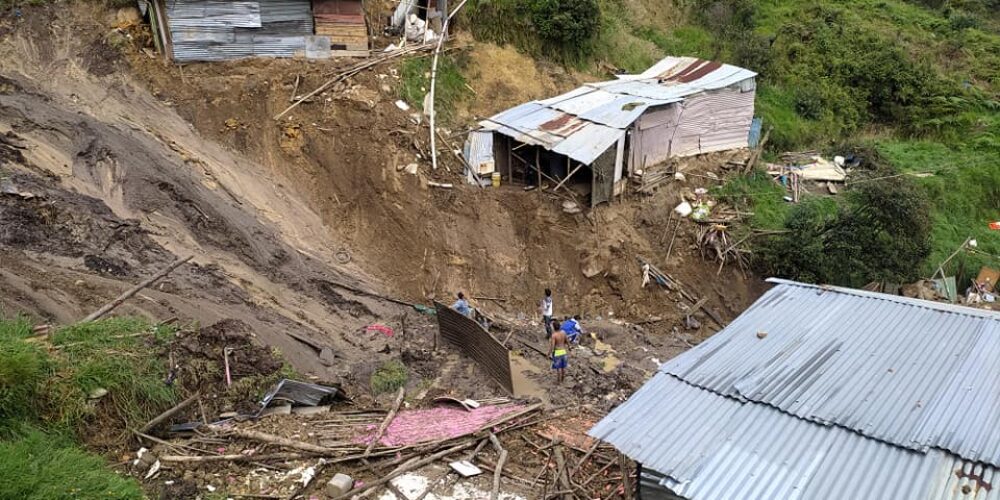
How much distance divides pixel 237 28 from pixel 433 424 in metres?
Result: 13.2

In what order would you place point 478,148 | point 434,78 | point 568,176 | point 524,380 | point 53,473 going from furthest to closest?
→ 1. point 434,78
2. point 478,148
3. point 568,176
4. point 524,380
5. point 53,473

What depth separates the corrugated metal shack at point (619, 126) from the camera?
16.3 metres

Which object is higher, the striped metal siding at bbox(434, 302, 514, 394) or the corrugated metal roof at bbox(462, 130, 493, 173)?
the corrugated metal roof at bbox(462, 130, 493, 173)

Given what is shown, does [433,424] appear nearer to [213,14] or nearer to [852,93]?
[213,14]

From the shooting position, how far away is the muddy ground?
12070mm

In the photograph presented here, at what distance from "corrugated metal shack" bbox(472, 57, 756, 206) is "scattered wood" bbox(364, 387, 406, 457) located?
7.37 meters

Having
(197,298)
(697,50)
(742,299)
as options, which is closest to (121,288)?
(197,298)

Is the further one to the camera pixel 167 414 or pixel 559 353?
pixel 559 353

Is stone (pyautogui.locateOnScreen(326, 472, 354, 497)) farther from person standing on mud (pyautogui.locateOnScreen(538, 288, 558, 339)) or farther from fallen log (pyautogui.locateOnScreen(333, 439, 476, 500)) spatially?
person standing on mud (pyautogui.locateOnScreen(538, 288, 558, 339))

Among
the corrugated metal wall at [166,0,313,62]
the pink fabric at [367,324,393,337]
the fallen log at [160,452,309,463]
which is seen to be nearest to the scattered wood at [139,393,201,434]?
the fallen log at [160,452,309,463]

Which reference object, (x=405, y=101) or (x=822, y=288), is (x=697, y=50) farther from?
(x=822, y=288)

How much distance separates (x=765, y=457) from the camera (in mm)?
6219

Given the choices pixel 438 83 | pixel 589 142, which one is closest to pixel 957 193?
pixel 589 142

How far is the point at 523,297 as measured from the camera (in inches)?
619
